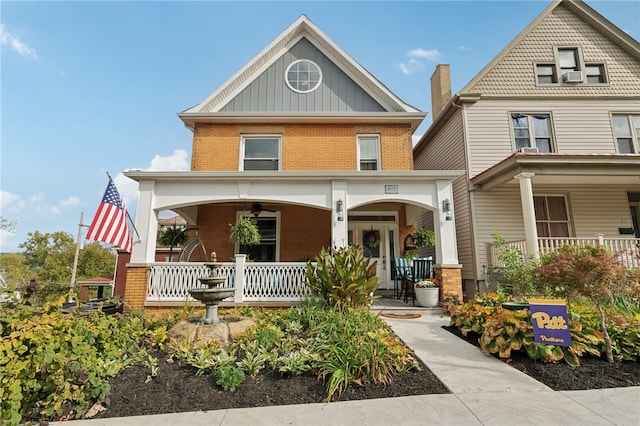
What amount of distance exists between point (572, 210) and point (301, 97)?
1014cm

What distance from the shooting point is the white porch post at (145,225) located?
24.3 feet

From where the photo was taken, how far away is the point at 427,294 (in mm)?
7391

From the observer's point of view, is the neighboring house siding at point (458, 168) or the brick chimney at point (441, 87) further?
the brick chimney at point (441, 87)

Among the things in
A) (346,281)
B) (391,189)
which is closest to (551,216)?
(391,189)

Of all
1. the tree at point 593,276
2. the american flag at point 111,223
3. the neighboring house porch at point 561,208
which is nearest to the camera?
the tree at point 593,276

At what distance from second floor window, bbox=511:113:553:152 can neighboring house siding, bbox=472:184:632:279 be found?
61.2 inches

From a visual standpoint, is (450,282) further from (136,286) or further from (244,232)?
(136,286)

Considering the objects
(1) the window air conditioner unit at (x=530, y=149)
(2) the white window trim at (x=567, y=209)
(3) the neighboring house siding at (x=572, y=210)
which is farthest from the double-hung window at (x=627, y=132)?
(1) the window air conditioner unit at (x=530, y=149)

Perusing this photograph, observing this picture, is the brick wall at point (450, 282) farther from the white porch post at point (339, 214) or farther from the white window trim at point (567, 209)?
the white window trim at point (567, 209)

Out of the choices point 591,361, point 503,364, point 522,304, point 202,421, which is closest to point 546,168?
point 522,304

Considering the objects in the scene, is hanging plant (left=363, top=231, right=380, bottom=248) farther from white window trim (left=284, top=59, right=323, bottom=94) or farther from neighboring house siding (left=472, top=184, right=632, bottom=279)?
white window trim (left=284, top=59, right=323, bottom=94)

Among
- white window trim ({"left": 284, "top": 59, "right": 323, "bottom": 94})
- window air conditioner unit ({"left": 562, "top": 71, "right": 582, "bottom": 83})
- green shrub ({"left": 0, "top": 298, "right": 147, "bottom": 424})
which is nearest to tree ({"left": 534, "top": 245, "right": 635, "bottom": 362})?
green shrub ({"left": 0, "top": 298, "right": 147, "bottom": 424})

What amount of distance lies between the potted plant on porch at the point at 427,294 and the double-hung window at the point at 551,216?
5465mm

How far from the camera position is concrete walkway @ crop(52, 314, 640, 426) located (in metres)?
2.75
